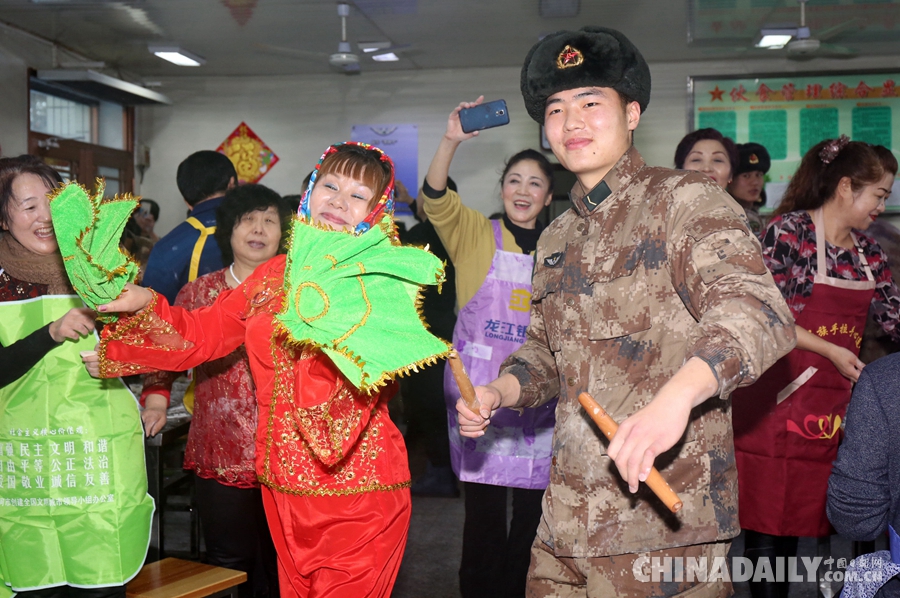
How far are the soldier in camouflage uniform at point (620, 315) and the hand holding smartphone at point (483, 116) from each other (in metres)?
0.78

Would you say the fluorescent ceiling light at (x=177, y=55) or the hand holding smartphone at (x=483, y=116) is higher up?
the fluorescent ceiling light at (x=177, y=55)

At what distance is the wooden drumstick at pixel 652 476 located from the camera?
3.07ft

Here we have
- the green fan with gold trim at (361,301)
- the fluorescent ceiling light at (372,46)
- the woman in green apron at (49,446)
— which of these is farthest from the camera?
the fluorescent ceiling light at (372,46)

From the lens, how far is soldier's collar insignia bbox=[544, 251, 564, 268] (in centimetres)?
154

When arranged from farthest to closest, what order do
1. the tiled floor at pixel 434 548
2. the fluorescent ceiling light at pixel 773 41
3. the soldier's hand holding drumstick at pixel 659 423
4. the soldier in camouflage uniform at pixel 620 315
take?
the fluorescent ceiling light at pixel 773 41
the tiled floor at pixel 434 548
the soldier in camouflage uniform at pixel 620 315
the soldier's hand holding drumstick at pixel 659 423

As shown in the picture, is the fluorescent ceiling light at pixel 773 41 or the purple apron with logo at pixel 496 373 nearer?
the purple apron with logo at pixel 496 373

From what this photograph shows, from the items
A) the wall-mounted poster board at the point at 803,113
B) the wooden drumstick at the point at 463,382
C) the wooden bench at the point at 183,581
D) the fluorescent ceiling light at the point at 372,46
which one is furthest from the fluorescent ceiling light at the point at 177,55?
the wooden drumstick at the point at 463,382

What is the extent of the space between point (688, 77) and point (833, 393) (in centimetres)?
492

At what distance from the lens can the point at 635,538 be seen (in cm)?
133

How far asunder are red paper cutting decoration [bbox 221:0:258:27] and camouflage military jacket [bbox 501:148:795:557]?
4.41 meters

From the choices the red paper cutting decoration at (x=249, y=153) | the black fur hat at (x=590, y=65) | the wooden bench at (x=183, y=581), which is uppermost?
the red paper cutting decoration at (x=249, y=153)

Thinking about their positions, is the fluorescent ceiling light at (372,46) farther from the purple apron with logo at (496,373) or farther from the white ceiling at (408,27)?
the purple apron with logo at (496,373)

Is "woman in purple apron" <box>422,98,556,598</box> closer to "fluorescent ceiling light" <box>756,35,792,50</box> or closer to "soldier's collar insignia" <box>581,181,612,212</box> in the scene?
"soldier's collar insignia" <box>581,181,612,212</box>

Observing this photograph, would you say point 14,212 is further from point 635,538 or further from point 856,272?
point 856,272
